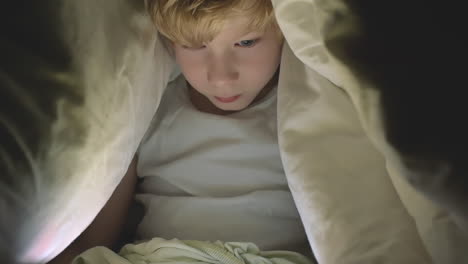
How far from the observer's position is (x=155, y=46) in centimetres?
73

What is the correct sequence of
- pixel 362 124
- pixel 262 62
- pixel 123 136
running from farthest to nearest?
pixel 262 62 < pixel 123 136 < pixel 362 124

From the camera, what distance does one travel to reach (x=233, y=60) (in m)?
0.71

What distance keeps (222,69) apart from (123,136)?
174mm

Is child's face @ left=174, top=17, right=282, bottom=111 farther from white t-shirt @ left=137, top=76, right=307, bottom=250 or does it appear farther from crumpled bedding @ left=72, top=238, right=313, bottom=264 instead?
crumpled bedding @ left=72, top=238, right=313, bottom=264

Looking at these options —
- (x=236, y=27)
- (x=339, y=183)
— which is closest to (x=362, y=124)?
(x=339, y=183)

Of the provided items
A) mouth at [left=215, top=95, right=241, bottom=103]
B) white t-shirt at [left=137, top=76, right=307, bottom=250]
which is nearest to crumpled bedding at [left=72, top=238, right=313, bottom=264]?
white t-shirt at [left=137, top=76, right=307, bottom=250]

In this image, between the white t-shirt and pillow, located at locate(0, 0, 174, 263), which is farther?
the white t-shirt

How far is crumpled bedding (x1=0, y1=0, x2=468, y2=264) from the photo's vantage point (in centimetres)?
47

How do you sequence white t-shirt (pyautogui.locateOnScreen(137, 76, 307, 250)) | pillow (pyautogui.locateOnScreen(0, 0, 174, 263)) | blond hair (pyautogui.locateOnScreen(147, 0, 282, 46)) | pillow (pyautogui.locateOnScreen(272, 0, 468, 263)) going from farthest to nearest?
white t-shirt (pyautogui.locateOnScreen(137, 76, 307, 250)) → blond hair (pyautogui.locateOnScreen(147, 0, 282, 46)) → pillow (pyautogui.locateOnScreen(0, 0, 174, 263)) → pillow (pyautogui.locateOnScreen(272, 0, 468, 263))

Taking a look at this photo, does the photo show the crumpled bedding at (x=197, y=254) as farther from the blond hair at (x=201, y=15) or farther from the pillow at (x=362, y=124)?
the blond hair at (x=201, y=15)

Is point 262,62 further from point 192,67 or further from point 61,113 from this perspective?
point 61,113

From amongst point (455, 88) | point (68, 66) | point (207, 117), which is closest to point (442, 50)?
point (455, 88)

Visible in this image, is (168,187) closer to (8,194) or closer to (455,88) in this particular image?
(8,194)

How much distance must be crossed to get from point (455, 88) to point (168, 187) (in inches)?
21.8
